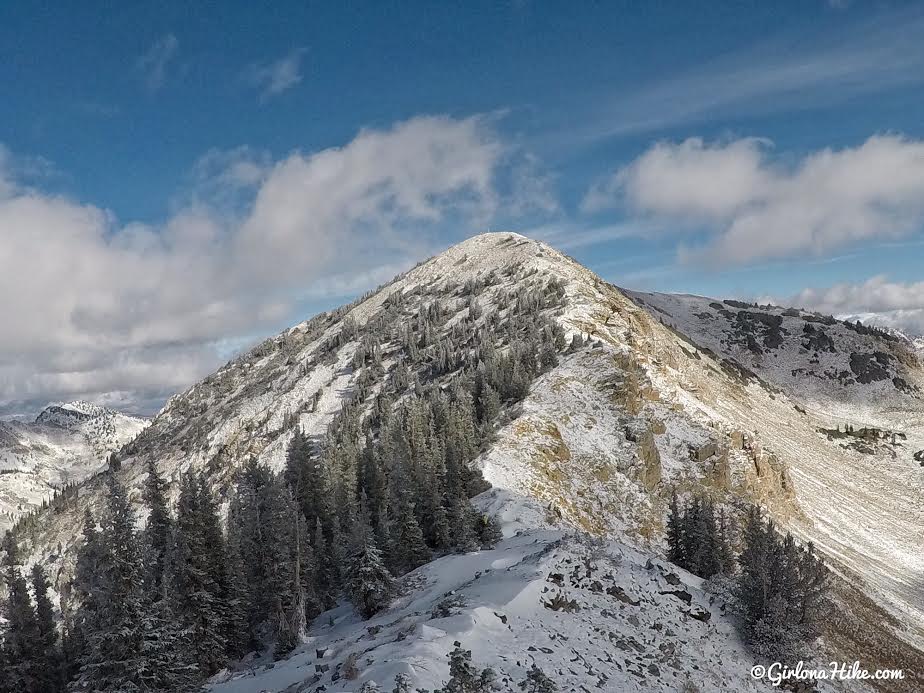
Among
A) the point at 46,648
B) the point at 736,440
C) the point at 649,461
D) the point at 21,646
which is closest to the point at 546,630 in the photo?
the point at 649,461

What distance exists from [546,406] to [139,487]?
9779cm

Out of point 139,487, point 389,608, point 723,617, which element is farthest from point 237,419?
point 723,617

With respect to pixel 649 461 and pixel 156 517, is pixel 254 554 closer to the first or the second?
pixel 156 517

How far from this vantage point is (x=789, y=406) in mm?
124938

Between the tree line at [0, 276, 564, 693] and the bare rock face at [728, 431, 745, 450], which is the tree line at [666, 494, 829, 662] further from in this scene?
the bare rock face at [728, 431, 745, 450]

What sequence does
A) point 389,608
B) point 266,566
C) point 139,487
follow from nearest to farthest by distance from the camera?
1. point 389,608
2. point 266,566
3. point 139,487

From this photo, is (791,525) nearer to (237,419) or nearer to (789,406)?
(789,406)

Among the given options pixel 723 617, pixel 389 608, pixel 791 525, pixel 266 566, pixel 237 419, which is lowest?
pixel 791 525

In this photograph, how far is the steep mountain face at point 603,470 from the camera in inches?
790

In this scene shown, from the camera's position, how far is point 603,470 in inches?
2045

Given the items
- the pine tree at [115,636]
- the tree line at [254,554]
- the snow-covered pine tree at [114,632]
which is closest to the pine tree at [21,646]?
the tree line at [254,554]

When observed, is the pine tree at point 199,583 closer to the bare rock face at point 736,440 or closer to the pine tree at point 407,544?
the pine tree at point 407,544

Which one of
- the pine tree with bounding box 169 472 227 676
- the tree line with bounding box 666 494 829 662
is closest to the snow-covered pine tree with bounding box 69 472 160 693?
the pine tree with bounding box 169 472 227 676

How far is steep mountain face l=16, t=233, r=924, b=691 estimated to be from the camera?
20078mm
